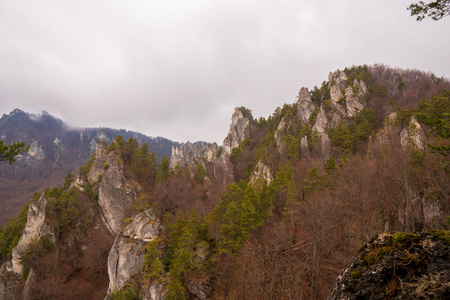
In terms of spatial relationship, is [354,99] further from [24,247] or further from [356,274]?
[24,247]

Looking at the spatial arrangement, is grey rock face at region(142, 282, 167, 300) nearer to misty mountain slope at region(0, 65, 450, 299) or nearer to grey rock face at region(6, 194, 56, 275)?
misty mountain slope at region(0, 65, 450, 299)

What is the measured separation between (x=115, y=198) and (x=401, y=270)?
47161 mm

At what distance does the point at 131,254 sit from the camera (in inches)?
1001

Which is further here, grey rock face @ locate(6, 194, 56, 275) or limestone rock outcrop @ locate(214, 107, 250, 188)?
limestone rock outcrop @ locate(214, 107, 250, 188)

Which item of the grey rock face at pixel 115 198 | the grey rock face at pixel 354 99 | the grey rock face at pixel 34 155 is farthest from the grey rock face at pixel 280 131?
the grey rock face at pixel 34 155

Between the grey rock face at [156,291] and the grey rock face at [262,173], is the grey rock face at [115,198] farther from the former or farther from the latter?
the grey rock face at [262,173]

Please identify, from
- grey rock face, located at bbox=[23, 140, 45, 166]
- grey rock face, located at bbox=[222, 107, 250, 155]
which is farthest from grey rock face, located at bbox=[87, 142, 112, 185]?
grey rock face, located at bbox=[23, 140, 45, 166]

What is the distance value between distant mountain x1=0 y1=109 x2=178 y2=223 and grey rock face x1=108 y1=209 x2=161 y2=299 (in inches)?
2948

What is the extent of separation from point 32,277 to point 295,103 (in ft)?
217

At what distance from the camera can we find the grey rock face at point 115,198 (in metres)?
41.8

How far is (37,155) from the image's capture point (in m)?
146

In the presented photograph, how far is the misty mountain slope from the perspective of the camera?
16.7 metres

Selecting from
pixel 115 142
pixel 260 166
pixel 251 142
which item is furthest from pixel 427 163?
pixel 115 142

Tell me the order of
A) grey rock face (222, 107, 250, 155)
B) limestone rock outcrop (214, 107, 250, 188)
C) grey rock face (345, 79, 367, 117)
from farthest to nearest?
1. grey rock face (222, 107, 250, 155)
2. limestone rock outcrop (214, 107, 250, 188)
3. grey rock face (345, 79, 367, 117)
